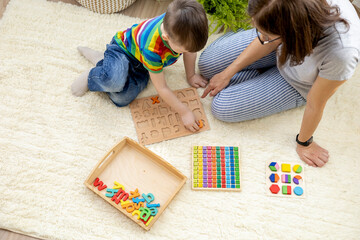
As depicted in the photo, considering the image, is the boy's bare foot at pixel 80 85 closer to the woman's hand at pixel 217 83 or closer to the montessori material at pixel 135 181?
the montessori material at pixel 135 181

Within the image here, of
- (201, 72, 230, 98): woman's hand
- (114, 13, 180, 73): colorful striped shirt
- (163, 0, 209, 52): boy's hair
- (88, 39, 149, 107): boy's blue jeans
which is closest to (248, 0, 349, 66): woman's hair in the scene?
(163, 0, 209, 52): boy's hair

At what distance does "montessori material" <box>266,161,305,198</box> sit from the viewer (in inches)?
50.4

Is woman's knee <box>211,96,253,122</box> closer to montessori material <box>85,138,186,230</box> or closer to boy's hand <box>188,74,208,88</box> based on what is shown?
boy's hand <box>188,74,208,88</box>

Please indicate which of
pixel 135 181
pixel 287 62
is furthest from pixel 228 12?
pixel 135 181

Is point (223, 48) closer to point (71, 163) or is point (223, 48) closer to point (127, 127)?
point (127, 127)

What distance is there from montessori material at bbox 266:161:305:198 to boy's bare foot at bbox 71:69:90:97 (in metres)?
0.75

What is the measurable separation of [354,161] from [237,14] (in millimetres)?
702

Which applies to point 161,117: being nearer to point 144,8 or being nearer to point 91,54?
point 91,54

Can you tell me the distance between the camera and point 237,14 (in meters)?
1.40

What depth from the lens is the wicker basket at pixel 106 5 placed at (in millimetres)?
1519

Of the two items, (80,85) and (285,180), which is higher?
(80,85)

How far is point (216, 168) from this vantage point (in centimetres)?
131

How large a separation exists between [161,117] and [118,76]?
A: 23 cm

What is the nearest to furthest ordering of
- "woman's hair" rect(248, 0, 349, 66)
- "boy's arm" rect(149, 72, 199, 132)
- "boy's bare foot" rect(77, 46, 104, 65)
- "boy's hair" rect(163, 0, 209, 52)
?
"woman's hair" rect(248, 0, 349, 66), "boy's hair" rect(163, 0, 209, 52), "boy's arm" rect(149, 72, 199, 132), "boy's bare foot" rect(77, 46, 104, 65)
